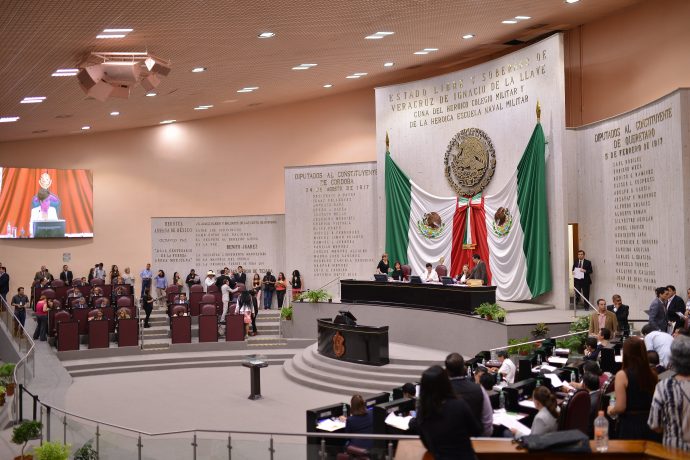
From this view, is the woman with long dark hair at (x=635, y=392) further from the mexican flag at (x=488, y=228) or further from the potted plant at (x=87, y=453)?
the mexican flag at (x=488, y=228)

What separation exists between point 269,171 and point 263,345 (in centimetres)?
808

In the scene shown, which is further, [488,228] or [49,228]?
[49,228]

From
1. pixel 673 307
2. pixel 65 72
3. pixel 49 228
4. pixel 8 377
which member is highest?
pixel 65 72

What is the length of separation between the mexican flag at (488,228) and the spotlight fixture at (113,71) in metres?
8.75

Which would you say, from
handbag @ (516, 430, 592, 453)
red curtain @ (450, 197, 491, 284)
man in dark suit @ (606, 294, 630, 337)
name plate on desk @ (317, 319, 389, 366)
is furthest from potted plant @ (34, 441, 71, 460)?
red curtain @ (450, 197, 491, 284)

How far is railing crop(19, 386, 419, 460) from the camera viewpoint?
651cm

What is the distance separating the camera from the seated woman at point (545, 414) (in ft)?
18.3

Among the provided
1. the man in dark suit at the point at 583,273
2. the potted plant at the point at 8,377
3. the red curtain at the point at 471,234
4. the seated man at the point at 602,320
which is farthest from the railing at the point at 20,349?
the man in dark suit at the point at 583,273

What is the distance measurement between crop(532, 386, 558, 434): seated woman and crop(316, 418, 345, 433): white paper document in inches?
132

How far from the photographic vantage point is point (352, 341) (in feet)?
49.0

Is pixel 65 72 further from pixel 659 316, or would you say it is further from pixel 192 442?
pixel 659 316

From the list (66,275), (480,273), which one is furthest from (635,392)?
(66,275)

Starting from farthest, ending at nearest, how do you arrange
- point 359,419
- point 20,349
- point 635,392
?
point 20,349, point 359,419, point 635,392

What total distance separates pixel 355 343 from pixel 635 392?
10.1 m
